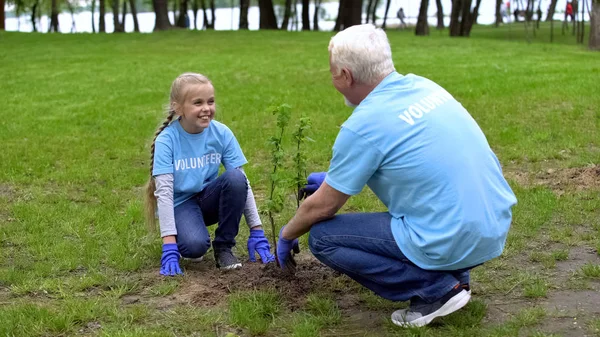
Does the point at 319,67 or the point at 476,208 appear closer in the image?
the point at 476,208

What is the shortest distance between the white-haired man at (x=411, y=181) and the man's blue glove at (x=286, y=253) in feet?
1.23

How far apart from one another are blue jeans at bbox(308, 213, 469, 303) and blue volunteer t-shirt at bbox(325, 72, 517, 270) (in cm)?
11

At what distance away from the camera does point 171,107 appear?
4.57 metres

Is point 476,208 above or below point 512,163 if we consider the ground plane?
above

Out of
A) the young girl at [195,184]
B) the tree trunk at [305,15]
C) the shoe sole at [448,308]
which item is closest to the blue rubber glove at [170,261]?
the young girl at [195,184]

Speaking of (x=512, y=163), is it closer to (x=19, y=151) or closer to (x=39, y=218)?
(x=39, y=218)

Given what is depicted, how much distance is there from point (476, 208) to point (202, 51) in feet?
58.4

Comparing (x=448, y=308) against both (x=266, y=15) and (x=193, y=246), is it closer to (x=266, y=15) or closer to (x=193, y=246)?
(x=193, y=246)

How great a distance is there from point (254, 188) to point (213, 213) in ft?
7.51

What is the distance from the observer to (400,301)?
152 inches

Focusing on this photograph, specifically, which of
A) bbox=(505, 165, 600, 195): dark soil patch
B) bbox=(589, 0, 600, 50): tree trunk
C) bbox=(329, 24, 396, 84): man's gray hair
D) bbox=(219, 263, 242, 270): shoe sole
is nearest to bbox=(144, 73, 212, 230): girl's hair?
bbox=(219, 263, 242, 270): shoe sole

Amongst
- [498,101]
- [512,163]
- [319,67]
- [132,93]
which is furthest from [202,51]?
[512,163]

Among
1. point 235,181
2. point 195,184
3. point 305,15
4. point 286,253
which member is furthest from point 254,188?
point 305,15

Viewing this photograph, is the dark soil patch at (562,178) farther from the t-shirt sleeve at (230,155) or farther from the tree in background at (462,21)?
the tree in background at (462,21)
